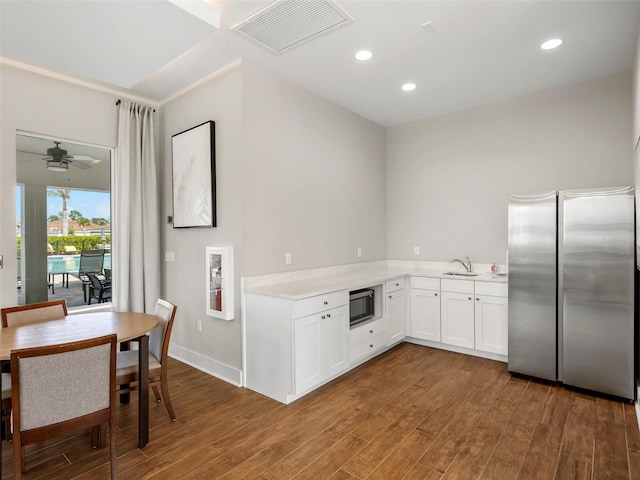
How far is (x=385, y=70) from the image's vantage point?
3.53 m

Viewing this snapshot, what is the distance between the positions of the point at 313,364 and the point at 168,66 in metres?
3.09

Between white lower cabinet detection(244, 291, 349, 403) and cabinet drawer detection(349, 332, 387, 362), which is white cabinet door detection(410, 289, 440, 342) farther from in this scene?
white lower cabinet detection(244, 291, 349, 403)

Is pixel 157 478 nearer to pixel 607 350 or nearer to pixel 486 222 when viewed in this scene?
pixel 607 350

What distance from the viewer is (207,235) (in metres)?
3.72

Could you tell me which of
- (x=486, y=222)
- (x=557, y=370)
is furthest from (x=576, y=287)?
(x=486, y=222)

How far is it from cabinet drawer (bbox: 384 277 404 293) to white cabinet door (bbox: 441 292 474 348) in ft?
1.62

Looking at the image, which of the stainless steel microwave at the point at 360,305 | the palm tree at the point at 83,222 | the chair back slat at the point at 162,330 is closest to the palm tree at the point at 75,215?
the palm tree at the point at 83,222

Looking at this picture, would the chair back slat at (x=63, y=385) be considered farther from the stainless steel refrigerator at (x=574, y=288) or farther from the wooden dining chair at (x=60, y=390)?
the stainless steel refrigerator at (x=574, y=288)

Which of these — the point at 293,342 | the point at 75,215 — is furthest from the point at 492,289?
the point at 75,215

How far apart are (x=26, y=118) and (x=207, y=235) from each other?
194 cm

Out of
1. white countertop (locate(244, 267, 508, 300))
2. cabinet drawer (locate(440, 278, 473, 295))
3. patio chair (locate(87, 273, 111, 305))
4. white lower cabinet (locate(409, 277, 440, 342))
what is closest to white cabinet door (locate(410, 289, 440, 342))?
white lower cabinet (locate(409, 277, 440, 342))

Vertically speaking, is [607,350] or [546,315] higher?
[546,315]

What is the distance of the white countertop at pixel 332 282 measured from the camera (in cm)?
313

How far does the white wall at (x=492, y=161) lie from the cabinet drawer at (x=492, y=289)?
0.66m
